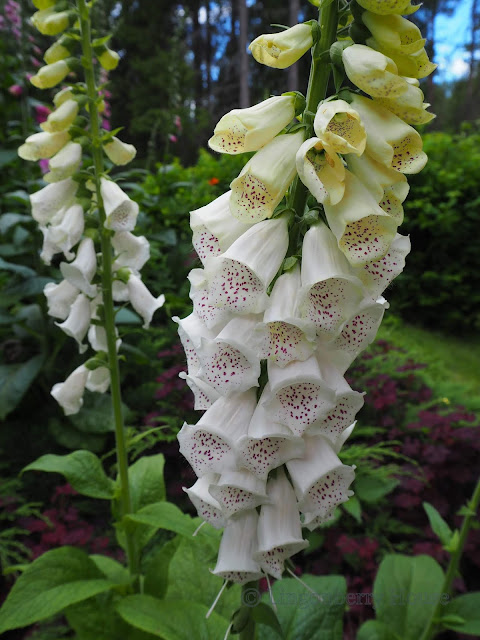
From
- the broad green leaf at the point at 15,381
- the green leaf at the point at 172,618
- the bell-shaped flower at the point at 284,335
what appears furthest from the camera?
the broad green leaf at the point at 15,381

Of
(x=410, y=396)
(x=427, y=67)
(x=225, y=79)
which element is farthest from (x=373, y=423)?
(x=225, y=79)

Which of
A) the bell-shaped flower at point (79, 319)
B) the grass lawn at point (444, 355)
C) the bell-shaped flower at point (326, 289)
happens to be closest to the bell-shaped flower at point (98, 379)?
the bell-shaped flower at point (79, 319)

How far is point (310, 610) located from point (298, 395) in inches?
Result: 34.7

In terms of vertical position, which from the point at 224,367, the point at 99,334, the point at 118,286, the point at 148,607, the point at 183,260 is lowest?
the point at 183,260

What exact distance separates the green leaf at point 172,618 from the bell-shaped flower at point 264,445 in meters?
0.60

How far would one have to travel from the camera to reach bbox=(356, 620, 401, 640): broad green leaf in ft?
5.42

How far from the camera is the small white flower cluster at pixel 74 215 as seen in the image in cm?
168

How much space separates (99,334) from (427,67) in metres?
1.40

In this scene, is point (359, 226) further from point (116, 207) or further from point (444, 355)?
point (444, 355)

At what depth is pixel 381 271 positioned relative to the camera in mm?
903

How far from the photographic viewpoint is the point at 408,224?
6.02 meters

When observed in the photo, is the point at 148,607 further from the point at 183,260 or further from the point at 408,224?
the point at 408,224

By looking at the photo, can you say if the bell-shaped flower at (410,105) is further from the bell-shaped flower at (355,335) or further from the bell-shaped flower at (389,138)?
the bell-shaped flower at (355,335)

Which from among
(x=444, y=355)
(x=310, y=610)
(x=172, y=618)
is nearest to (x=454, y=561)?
(x=310, y=610)
